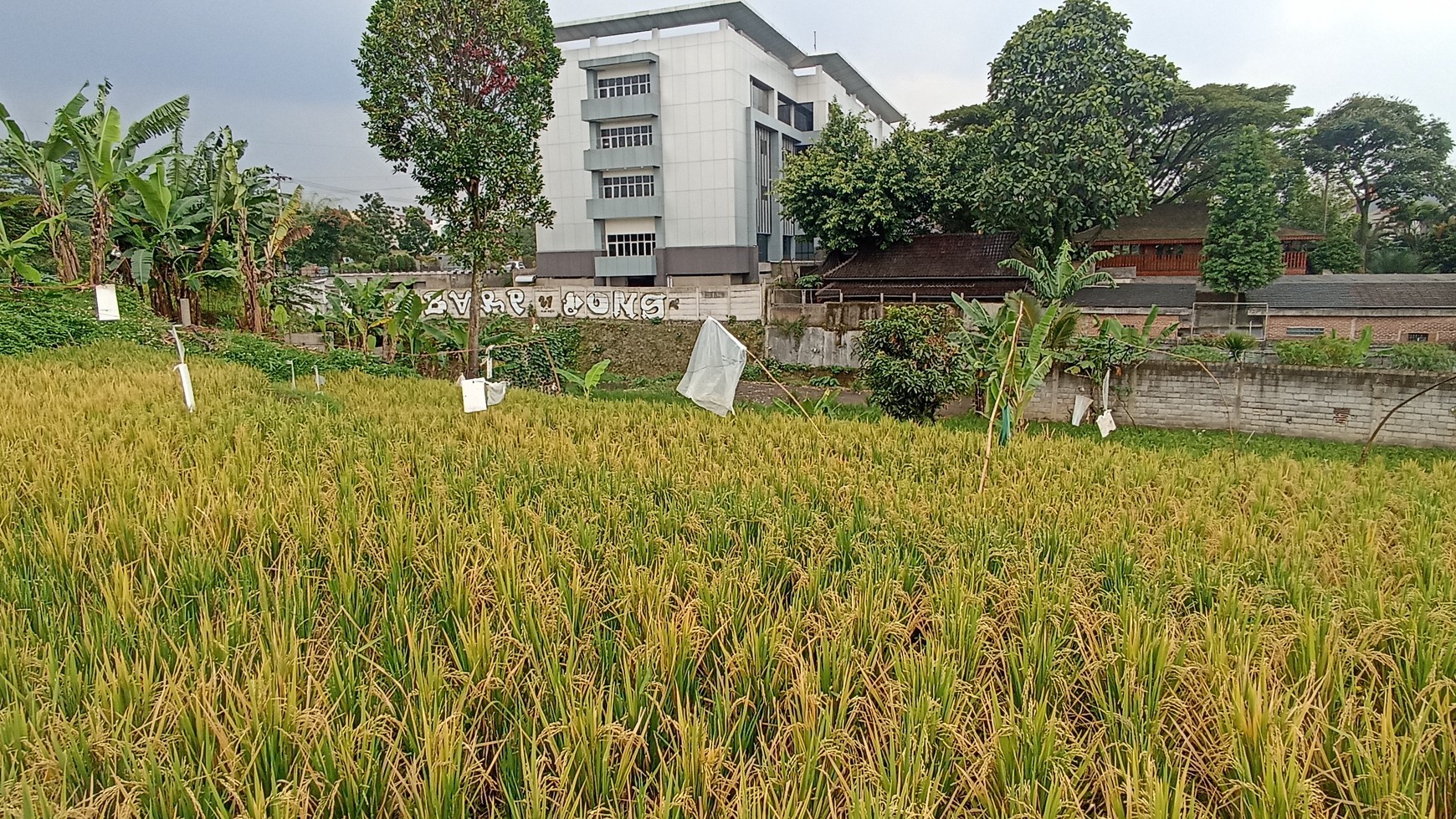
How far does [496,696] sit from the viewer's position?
1912 millimetres

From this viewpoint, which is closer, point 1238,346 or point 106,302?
point 106,302

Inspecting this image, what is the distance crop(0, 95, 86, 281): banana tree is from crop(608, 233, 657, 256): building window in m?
16.1

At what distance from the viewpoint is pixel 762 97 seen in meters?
26.5

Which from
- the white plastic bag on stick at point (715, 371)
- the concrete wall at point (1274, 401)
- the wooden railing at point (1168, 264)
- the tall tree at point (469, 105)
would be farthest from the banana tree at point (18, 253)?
the wooden railing at point (1168, 264)

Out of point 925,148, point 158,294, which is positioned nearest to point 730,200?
point 925,148

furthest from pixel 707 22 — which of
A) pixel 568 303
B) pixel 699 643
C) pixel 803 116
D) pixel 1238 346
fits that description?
pixel 699 643

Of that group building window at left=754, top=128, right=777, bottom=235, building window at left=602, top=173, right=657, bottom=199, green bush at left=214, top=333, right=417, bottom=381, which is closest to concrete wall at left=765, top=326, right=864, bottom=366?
green bush at left=214, top=333, right=417, bottom=381

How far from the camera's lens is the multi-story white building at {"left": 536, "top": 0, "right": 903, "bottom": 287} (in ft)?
78.7

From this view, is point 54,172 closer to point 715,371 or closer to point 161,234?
point 161,234

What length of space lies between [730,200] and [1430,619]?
23143 mm

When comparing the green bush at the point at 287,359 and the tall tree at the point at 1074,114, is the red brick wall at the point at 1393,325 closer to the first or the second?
the tall tree at the point at 1074,114

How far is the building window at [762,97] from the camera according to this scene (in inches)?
1013

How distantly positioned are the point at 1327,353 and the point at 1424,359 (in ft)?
3.44

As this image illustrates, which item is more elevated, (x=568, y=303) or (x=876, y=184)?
(x=876, y=184)
